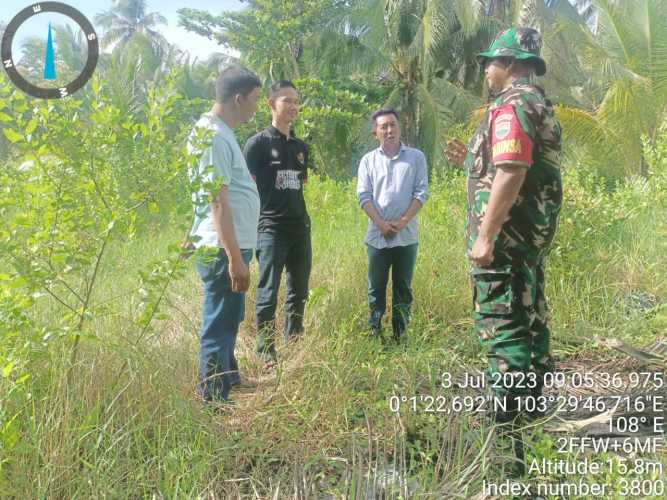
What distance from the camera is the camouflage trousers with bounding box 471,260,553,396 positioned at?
7.59 ft

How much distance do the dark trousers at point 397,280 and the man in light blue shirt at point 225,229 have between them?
1.07 meters

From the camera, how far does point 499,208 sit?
2246 millimetres

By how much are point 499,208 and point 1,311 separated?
6.00 ft

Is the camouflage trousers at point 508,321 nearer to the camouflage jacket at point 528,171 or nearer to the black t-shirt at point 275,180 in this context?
the camouflage jacket at point 528,171

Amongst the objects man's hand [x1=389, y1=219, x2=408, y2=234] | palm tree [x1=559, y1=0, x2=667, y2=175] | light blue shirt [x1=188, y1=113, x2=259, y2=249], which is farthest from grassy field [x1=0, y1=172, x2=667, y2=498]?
palm tree [x1=559, y1=0, x2=667, y2=175]

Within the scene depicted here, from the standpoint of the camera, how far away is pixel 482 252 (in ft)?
7.58

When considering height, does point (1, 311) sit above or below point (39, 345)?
above

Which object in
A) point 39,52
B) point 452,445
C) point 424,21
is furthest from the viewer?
point 39,52

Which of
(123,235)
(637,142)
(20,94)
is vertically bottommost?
(123,235)

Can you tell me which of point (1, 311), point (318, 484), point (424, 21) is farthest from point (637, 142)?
point (1, 311)

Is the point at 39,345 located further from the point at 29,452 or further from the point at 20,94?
the point at 20,94

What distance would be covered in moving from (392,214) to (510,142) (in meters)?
1.53

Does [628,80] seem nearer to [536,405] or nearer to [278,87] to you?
[278,87]

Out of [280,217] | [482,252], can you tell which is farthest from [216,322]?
[482,252]
